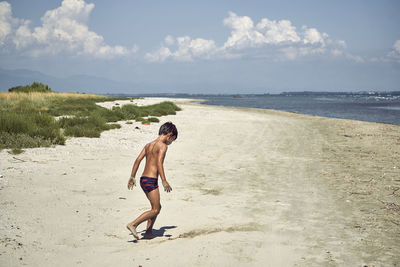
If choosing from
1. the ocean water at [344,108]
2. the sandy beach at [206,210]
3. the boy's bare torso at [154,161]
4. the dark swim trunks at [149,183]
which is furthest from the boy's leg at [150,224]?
the ocean water at [344,108]

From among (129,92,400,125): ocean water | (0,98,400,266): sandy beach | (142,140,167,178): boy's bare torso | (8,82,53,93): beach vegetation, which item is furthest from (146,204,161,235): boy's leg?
(8,82,53,93): beach vegetation

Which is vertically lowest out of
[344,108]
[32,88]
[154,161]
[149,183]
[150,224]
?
[150,224]

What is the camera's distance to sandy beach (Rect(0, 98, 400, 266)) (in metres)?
4.61

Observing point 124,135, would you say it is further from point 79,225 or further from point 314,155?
point 79,225

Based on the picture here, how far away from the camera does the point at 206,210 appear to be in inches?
254

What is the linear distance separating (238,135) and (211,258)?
46.2 feet

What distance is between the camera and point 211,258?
4.50 m

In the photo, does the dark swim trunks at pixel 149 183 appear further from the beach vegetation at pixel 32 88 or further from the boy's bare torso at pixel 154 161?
the beach vegetation at pixel 32 88

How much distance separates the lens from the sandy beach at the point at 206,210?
4.61 meters

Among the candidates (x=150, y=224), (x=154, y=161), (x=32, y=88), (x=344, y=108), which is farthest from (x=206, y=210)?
(x=344, y=108)

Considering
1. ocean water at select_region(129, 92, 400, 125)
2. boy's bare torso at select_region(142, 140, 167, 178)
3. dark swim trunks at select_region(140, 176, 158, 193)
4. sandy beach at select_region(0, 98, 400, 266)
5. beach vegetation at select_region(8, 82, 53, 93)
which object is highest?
beach vegetation at select_region(8, 82, 53, 93)

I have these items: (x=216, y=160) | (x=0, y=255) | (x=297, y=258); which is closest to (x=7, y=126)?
(x=216, y=160)

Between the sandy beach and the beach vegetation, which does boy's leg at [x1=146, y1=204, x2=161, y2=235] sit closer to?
the sandy beach

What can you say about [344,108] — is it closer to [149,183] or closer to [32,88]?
[32,88]
